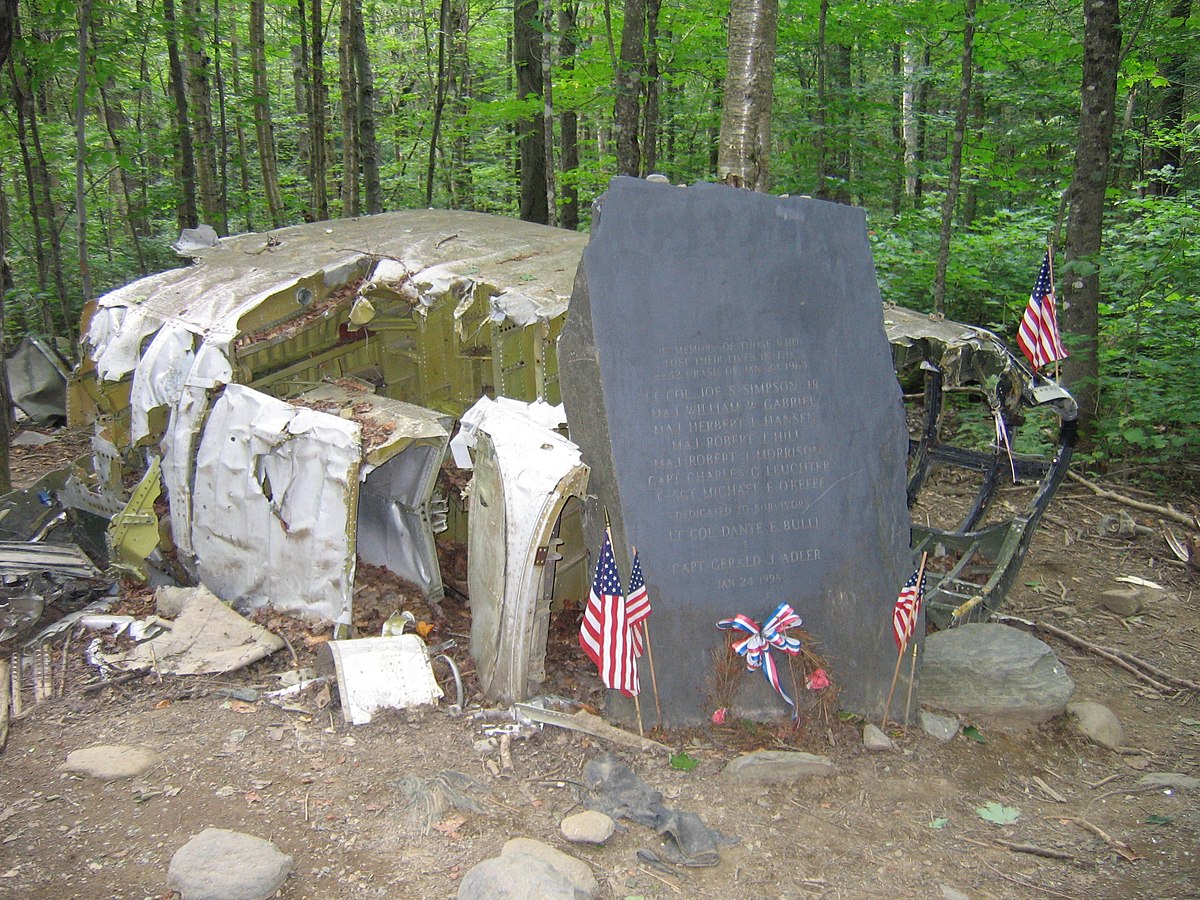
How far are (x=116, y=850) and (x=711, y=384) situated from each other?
13.4ft

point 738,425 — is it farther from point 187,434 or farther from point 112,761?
point 187,434

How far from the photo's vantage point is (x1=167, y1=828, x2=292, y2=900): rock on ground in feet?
13.0

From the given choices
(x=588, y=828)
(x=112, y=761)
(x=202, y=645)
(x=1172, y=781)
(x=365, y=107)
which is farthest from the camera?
(x=365, y=107)

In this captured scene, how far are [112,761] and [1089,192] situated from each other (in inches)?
389

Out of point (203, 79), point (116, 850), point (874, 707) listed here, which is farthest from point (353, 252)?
point (203, 79)

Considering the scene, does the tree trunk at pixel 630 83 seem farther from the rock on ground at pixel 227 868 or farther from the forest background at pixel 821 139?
the rock on ground at pixel 227 868

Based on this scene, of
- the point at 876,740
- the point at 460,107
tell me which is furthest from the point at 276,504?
the point at 460,107

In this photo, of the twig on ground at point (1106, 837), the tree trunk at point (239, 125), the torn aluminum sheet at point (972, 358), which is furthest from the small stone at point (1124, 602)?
the tree trunk at point (239, 125)

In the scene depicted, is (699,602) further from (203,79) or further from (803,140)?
(203,79)

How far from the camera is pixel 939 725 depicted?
569 centimetres

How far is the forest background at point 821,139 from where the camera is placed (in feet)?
31.6

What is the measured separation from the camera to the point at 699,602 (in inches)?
→ 217

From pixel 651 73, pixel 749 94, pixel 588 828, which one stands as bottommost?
pixel 588 828

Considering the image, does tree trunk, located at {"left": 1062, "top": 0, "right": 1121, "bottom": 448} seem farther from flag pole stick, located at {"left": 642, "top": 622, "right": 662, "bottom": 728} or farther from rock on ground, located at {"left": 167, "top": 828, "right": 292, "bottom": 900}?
rock on ground, located at {"left": 167, "top": 828, "right": 292, "bottom": 900}
